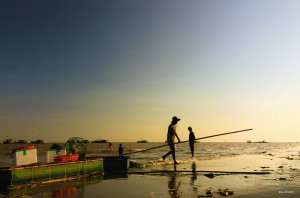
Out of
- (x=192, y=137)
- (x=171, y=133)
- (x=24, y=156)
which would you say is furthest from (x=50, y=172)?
(x=192, y=137)

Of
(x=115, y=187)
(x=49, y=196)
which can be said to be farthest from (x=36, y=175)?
(x=115, y=187)

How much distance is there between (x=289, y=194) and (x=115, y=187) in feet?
21.3

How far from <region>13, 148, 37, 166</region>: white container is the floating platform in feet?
1.36

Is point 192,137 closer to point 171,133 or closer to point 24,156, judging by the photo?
point 171,133

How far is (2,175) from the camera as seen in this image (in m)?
11.6

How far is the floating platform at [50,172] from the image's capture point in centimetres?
1157

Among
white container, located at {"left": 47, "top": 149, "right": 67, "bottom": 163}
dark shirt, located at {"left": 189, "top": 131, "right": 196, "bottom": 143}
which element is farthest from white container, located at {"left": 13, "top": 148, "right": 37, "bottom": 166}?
dark shirt, located at {"left": 189, "top": 131, "right": 196, "bottom": 143}

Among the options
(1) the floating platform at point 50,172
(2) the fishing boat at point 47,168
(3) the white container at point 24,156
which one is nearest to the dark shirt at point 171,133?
(1) the floating platform at point 50,172

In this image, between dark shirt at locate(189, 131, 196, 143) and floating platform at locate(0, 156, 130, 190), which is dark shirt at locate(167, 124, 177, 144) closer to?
floating platform at locate(0, 156, 130, 190)

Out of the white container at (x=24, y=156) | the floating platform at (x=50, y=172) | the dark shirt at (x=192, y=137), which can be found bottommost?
the floating platform at (x=50, y=172)

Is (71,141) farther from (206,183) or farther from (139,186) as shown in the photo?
(206,183)

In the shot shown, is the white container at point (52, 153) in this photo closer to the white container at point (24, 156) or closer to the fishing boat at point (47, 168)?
the fishing boat at point (47, 168)

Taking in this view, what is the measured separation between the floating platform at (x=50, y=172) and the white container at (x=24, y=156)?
413 millimetres

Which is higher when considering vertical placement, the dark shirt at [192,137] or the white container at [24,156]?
the dark shirt at [192,137]
